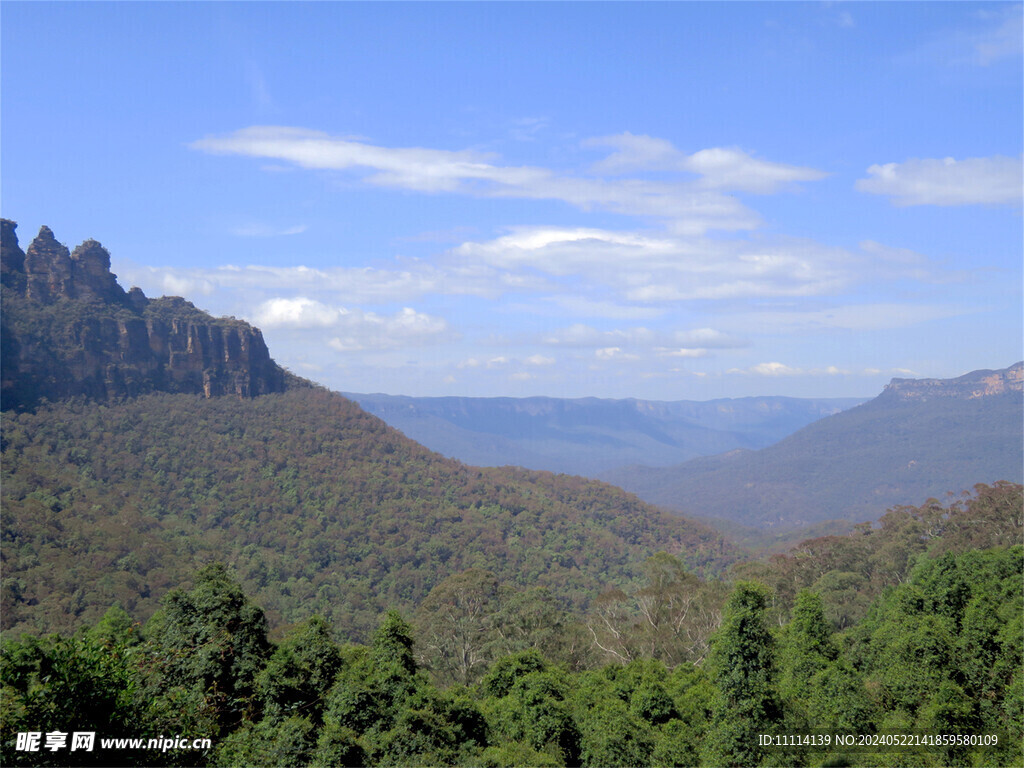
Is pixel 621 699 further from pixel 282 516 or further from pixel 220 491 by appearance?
pixel 220 491

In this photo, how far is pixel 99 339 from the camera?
8306cm

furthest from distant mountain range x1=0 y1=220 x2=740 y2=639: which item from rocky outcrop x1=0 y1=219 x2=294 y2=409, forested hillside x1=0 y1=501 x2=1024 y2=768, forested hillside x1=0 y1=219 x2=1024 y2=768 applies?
forested hillside x1=0 y1=501 x2=1024 y2=768

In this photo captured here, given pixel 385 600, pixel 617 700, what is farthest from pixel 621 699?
pixel 385 600

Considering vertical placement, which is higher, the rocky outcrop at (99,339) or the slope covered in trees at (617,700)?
the rocky outcrop at (99,339)

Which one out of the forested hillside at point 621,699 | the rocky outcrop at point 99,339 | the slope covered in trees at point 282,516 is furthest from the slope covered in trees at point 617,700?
the rocky outcrop at point 99,339

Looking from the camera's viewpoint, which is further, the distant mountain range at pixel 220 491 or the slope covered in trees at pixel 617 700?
the distant mountain range at pixel 220 491

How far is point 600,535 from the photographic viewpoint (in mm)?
86062

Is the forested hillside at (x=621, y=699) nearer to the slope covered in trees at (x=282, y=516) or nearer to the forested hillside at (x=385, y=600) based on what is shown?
the forested hillside at (x=385, y=600)

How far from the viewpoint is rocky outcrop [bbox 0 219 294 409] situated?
244 feet

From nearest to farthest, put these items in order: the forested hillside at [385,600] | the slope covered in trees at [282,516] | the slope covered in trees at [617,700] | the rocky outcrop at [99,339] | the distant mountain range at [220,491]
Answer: the slope covered in trees at [617,700], the forested hillside at [385,600], the slope covered in trees at [282,516], the distant mountain range at [220,491], the rocky outcrop at [99,339]

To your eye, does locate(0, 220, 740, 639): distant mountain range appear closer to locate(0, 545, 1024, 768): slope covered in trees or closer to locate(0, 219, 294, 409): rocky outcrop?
locate(0, 219, 294, 409): rocky outcrop

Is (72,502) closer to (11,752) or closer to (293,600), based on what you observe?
(293,600)

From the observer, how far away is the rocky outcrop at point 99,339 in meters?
74.4

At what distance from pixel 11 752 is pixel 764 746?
51.0 ft
